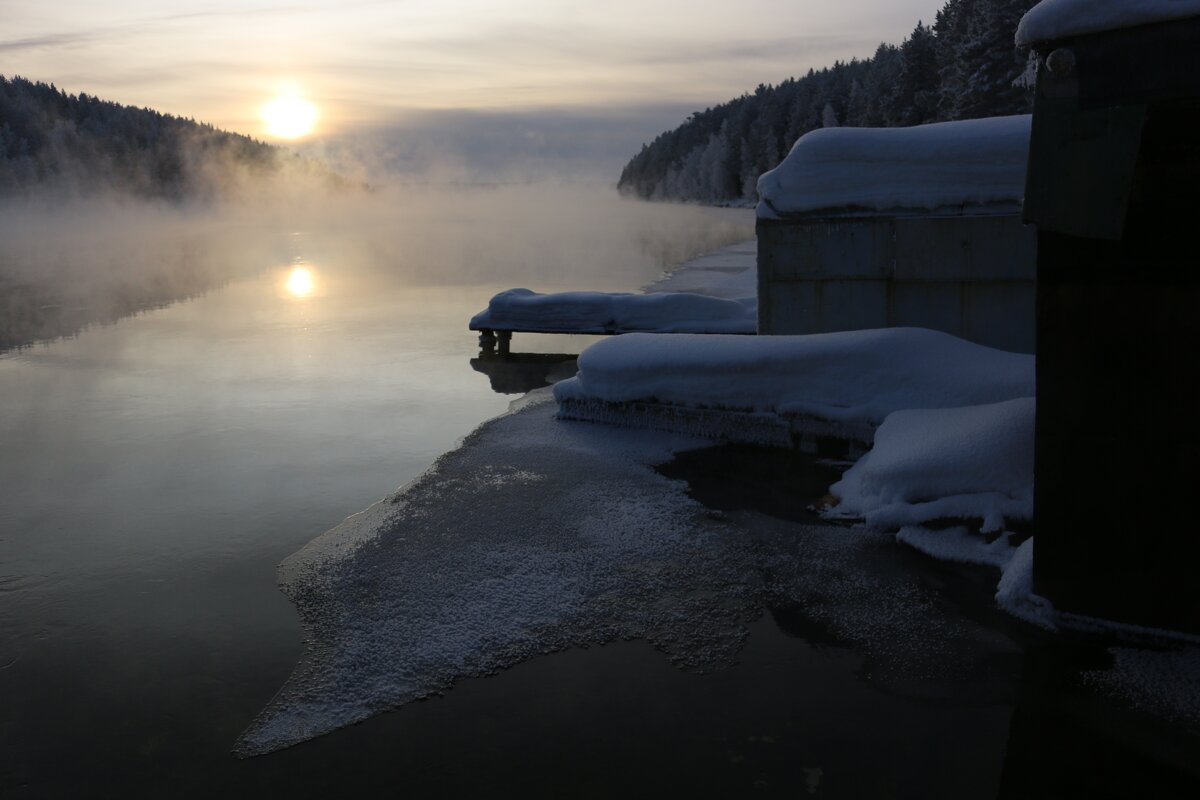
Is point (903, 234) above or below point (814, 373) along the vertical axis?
above

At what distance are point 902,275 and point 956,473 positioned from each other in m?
4.13

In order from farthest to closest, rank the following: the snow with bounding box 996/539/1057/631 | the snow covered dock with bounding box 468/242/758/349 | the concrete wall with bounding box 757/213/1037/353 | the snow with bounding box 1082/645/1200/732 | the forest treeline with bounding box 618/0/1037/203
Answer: the forest treeline with bounding box 618/0/1037/203
the snow covered dock with bounding box 468/242/758/349
the concrete wall with bounding box 757/213/1037/353
the snow with bounding box 996/539/1057/631
the snow with bounding box 1082/645/1200/732

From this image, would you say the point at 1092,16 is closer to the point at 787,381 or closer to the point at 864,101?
the point at 787,381

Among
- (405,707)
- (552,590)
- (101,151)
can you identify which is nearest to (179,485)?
(552,590)

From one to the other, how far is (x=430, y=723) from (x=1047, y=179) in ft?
13.9

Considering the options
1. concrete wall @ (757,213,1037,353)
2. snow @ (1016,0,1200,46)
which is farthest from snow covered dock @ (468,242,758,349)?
snow @ (1016,0,1200,46)

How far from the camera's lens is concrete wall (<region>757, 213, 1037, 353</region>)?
32.2 feet

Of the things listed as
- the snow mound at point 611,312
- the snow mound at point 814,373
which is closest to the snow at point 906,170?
the snow mound at point 814,373

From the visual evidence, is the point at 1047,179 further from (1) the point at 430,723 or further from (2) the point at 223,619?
(2) the point at 223,619

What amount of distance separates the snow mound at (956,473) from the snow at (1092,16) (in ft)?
10.1

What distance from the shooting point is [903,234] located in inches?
403

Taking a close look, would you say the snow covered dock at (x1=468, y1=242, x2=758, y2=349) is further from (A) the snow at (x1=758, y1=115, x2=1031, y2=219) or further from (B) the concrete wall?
(A) the snow at (x1=758, y1=115, x2=1031, y2=219)

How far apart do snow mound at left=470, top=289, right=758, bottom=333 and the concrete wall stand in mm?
4581

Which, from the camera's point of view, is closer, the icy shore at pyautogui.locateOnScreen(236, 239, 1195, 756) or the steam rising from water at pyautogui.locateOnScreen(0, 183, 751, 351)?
the icy shore at pyautogui.locateOnScreen(236, 239, 1195, 756)
